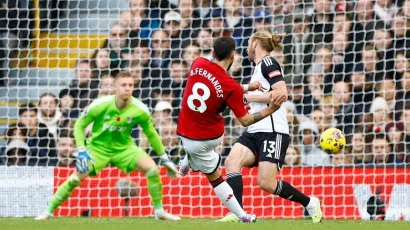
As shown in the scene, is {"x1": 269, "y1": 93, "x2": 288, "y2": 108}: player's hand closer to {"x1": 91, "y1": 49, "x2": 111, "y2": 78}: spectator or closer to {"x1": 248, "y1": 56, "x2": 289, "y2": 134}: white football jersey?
{"x1": 248, "y1": 56, "x2": 289, "y2": 134}: white football jersey

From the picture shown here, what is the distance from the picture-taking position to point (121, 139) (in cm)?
1096

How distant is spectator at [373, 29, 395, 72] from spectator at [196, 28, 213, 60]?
225 centimetres

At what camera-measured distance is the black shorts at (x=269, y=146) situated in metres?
9.77

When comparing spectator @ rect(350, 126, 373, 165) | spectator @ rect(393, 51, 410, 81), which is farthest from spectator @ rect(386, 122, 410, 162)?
spectator @ rect(393, 51, 410, 81)

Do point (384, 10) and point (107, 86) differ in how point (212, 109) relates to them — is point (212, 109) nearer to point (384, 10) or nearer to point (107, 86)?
point (107, 86)

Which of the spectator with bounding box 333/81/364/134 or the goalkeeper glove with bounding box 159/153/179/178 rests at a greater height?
the spectator with bounding box 333/81/364/134

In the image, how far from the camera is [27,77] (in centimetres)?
1392

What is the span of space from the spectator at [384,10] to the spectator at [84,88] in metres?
4.00

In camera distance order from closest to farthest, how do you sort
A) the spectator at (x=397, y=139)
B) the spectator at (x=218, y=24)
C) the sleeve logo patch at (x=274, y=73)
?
the sleeve logo patch at (x=274, y=73)
the spectator at (x=397, y=139)
the spectator at (x=218, y=24)

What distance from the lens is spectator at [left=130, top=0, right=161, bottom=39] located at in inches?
541

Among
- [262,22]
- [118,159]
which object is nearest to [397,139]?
[262,22]

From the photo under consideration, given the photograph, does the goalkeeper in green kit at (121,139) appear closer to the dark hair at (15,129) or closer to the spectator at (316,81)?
the dark hair at (15,129)

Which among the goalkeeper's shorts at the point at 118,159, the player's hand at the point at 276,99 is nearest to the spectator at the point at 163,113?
the goalkeeper's shorts at the point at 118,159

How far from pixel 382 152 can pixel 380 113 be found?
2.26ft
